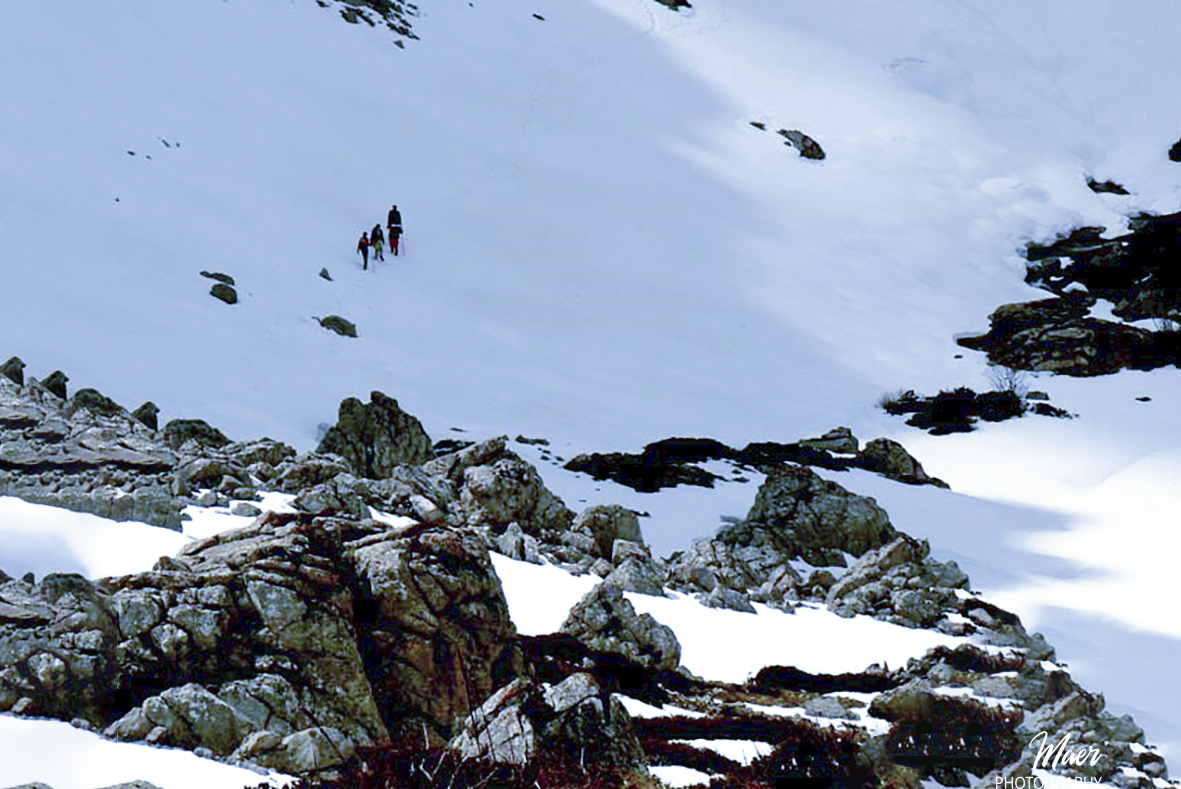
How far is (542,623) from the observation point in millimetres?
16156

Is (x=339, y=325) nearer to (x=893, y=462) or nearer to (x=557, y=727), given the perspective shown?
(x=893, y=462)

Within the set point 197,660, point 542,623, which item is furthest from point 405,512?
point 197,660

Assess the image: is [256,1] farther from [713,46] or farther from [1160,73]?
[1160,73]

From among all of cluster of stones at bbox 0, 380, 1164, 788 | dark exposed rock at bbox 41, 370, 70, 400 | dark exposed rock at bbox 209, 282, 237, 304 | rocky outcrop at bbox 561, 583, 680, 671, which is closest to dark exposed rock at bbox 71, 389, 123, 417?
cluster of stones at bbox 0, 380, 1164, 788

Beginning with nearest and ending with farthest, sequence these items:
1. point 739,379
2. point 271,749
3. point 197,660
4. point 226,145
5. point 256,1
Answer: point 271,749, point 197,660, point 739,379, point 226,145, point 256,1

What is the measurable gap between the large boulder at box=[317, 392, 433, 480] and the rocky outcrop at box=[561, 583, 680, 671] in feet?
37.0

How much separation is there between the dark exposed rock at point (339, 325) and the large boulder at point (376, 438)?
7.70 meters

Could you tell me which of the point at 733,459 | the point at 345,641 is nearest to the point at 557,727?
the point at 345,641

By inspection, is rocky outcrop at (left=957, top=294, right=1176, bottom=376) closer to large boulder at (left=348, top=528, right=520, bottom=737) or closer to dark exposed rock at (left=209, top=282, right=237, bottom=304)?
dark exposed rock at (left=209, top=282, right=237, bottom=304)

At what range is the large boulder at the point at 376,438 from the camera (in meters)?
26.6

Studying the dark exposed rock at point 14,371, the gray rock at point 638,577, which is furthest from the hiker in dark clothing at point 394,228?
the gray rock at point 638,577

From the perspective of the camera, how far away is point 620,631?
15844 mm

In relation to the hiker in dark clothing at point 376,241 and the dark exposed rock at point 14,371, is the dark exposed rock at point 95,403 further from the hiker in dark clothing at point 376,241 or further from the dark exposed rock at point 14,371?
the hiker in dark clothing at point 376,241

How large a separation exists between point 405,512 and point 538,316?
76.8 ft
